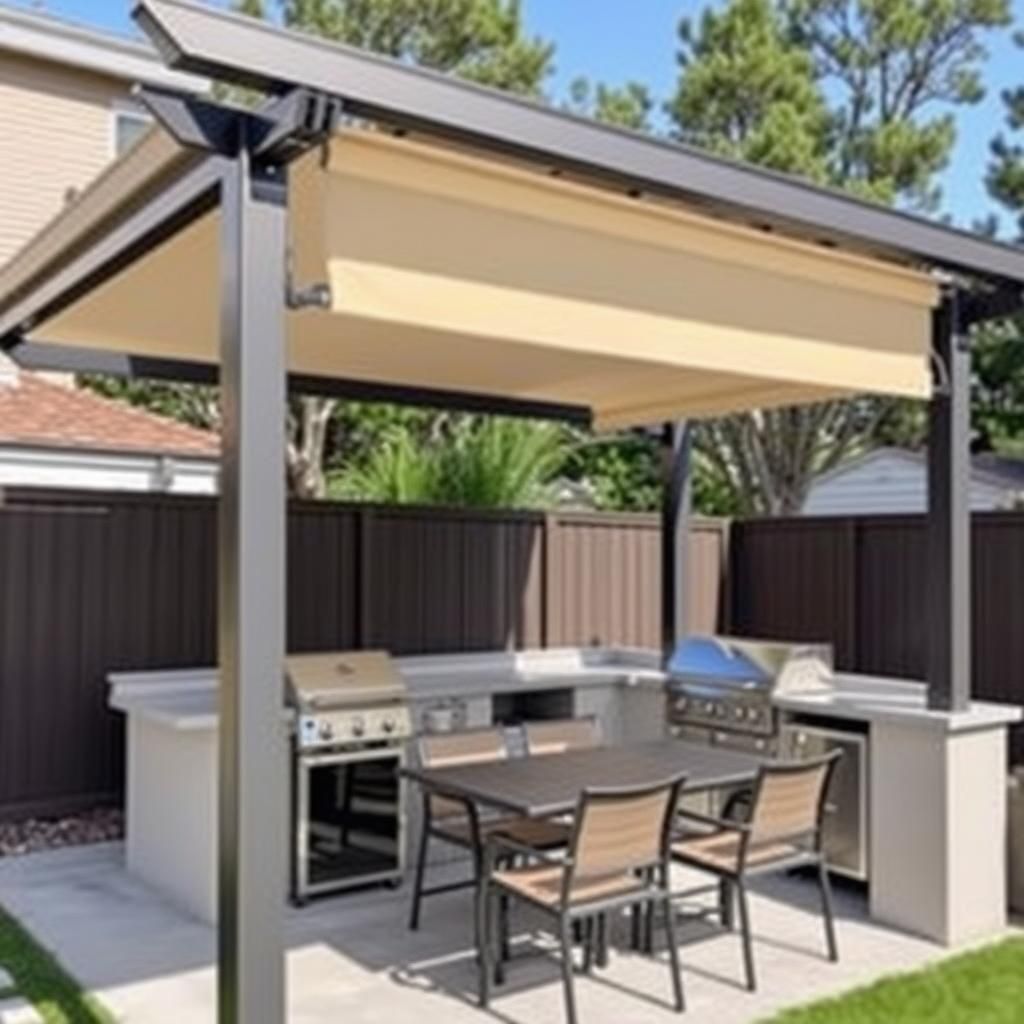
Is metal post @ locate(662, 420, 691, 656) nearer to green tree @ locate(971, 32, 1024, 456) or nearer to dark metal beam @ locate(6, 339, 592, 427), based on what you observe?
dark metal beam @ locate(6, 339, 592, 427)

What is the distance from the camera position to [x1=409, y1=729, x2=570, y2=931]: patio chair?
5458mm

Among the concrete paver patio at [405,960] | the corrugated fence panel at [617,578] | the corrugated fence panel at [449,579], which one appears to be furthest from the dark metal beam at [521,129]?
the corrugated fence panel at [617,578]

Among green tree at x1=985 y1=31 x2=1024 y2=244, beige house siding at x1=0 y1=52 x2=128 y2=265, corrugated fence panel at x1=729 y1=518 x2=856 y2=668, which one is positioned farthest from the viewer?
green tree at x1=985 y1=31 x2=1024 y2=244

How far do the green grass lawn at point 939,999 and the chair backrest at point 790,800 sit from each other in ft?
2.14

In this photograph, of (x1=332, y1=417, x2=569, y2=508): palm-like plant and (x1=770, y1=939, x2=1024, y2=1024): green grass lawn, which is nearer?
(x1=770, y1=939, x2=1024, y2=1024): green grass lawn

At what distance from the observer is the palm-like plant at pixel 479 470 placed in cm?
980

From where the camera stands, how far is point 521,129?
3.80 metres

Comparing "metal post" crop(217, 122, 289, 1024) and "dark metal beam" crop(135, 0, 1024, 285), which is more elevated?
"dark metal beam" crop(135, 0, 1024, 285)

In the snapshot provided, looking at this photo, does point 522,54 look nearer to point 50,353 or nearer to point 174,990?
point 50,353

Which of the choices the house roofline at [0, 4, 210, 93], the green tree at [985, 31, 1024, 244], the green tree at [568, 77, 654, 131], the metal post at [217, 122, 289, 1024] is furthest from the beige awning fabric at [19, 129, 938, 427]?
the green tree at [985, 31, 1024, 244]

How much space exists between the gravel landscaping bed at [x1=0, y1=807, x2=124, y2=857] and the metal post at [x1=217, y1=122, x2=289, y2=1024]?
3767 millimetres

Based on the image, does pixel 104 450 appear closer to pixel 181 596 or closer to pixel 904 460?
pixel 181 596

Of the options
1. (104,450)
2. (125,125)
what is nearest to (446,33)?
(125,125)

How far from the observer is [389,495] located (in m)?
10.0
